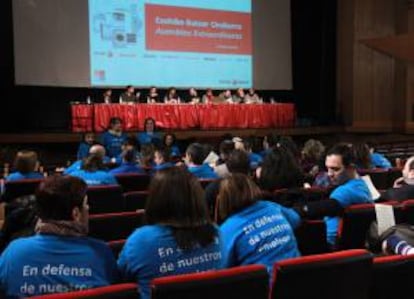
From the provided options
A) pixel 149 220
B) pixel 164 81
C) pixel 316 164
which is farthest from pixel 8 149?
pixel 149 220

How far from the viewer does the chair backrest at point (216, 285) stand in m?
1.58

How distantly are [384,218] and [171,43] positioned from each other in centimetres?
897

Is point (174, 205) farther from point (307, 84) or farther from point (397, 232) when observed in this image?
point (307, 84)

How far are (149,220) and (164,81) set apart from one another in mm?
9258

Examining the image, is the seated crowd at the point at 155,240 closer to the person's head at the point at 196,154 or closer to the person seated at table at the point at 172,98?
the person's head at the point at 196,154

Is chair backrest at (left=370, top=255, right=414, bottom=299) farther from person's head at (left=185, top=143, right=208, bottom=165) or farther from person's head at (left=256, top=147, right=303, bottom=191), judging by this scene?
person's head at (left=185, top=143, right=208, bottom=165)

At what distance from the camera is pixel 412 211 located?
3006 millimetres

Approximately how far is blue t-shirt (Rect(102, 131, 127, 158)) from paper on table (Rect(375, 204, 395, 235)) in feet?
21.4

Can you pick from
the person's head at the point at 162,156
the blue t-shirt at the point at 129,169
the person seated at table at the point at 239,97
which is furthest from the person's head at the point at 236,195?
the person seated at table at the point at 239,97

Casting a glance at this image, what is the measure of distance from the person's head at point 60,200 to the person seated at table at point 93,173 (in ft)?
8.34

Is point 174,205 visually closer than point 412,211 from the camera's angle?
Yes

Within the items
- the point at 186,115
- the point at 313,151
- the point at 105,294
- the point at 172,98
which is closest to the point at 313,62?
the point at 186,115

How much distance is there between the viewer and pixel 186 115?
1095 centimetres

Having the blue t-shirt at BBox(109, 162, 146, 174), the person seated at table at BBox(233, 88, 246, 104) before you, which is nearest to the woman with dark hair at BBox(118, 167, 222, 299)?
the blue t-shirt at BBox(109, 162, 146, 174)
